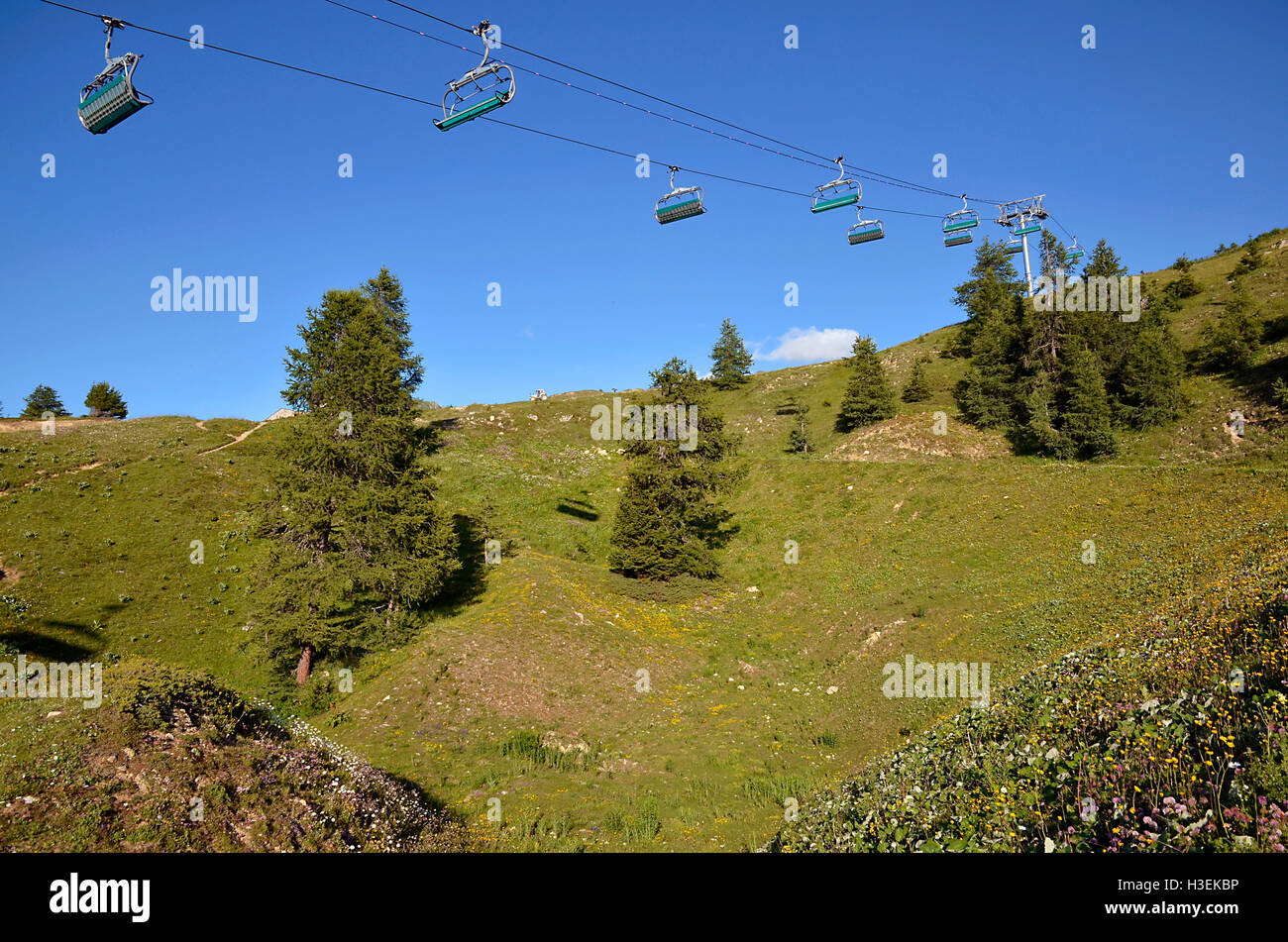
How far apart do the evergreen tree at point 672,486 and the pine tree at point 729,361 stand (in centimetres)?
5711

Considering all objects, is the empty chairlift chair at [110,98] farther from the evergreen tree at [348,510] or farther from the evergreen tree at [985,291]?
the evergreen tree at [985,291]

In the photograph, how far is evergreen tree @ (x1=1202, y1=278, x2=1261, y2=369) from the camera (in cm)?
4544

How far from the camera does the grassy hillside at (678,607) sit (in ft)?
55.8

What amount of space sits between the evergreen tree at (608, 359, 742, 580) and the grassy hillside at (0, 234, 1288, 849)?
1713 millimetres

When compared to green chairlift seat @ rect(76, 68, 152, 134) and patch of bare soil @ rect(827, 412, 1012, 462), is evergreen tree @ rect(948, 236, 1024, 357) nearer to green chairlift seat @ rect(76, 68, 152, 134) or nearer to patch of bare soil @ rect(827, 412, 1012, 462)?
patch of bare soil @ rect(827, 412, 1012, 462)

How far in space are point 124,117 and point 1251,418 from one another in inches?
2368

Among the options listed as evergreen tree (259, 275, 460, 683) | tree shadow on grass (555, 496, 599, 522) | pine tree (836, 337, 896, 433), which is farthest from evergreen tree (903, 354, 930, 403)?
evergreen tree (259, 275, 460, 683)

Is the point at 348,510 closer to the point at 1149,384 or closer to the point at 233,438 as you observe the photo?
the point at 233,438

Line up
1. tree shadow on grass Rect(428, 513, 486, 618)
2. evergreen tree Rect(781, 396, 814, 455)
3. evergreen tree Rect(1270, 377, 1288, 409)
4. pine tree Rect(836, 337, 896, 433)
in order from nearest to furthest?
1. tree shadow on grass Rect(428, 513, 486, 618)
2. evergreen tree Rect(1270, 377, 1288, 409)
3. evergreen tree Rect(781, 396, 814, 455)
4. pine tree Rect(836, 337, 896, 433)

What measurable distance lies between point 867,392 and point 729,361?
3440 cm

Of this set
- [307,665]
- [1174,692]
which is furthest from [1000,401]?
[307,665]

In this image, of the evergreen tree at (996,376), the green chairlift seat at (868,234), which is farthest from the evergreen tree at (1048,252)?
the green chairlift seat at (868,234)

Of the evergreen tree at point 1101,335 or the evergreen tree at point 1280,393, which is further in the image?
the evergreen tree at point 1101,335
